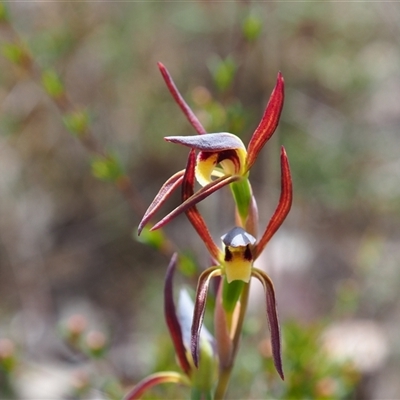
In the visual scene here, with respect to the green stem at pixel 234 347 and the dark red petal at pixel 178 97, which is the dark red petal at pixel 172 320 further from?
the dark red petal at pixel 178 97

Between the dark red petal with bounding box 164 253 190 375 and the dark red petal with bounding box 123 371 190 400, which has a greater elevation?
the dark red petal with bounding box 164 253 190 375

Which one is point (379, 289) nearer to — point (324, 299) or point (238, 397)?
point (324, 299)

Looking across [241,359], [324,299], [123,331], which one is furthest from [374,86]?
[241,359]

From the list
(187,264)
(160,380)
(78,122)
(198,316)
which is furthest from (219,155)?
(78,122)

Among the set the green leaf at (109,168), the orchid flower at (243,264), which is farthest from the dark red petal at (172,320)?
the green leaf at (109,168)

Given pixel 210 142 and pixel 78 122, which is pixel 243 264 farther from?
pixel 78 122

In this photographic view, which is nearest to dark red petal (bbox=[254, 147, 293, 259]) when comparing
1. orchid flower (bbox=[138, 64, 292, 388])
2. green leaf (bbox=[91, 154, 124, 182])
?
orchid flower (bbox=[138, 64, 292, 388])

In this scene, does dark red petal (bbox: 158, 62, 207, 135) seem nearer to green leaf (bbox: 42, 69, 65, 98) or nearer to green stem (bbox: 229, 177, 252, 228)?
green stem (bbox: 229, 177, 252, 228)
